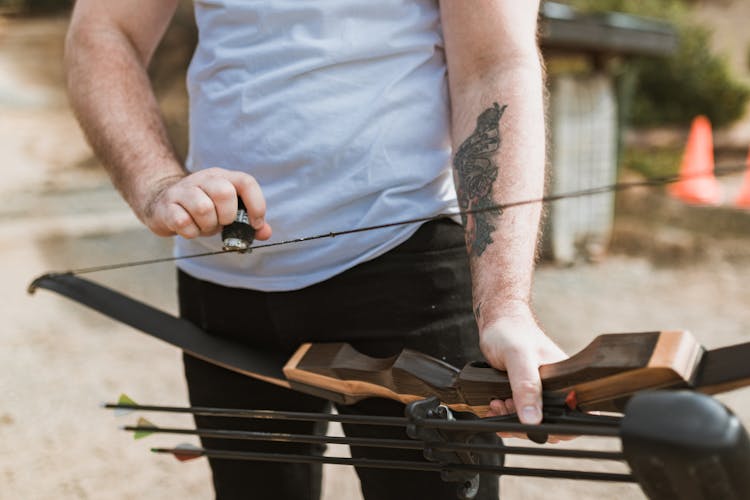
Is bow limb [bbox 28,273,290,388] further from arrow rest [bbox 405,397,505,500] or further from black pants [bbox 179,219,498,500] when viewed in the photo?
arrow rest [bbox 405,397,505,500]

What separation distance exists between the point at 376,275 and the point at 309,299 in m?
0.12

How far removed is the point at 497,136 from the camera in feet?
3.71

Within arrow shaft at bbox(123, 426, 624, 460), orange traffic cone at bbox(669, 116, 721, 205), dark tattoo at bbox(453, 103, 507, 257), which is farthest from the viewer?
orange traffic cone at bbox(669, 116, 721, 205)

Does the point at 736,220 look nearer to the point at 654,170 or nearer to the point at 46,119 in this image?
the point at 654,170

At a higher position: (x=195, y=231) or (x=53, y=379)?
(x=195, y=231)

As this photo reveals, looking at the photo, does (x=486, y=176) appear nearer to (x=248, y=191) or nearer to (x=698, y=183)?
(x=248, y=191)

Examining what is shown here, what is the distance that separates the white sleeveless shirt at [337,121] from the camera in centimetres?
123

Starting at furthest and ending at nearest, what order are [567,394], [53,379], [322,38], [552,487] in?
1. [53,379]
2. [552,487]
3. [322,38]
4. [567,394]

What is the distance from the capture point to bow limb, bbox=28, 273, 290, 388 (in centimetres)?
128

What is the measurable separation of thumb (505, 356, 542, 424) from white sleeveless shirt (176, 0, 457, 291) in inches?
14.9

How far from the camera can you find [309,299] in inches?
50.4

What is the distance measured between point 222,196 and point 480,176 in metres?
0.35

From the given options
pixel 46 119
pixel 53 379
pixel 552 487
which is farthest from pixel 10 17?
pixel 552 487

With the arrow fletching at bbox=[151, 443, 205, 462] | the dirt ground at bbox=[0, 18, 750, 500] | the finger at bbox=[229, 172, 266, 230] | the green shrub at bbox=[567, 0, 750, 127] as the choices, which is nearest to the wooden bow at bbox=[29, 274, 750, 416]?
the arrow fletching at bbox=[151, 443, 205, 462]
